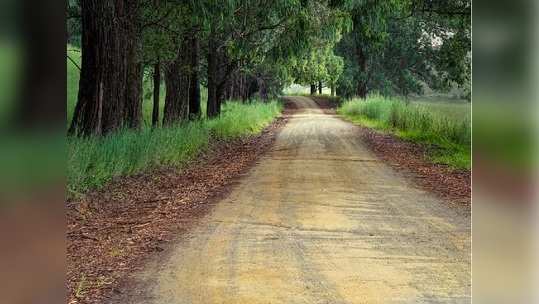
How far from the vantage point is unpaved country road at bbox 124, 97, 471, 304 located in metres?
4.99

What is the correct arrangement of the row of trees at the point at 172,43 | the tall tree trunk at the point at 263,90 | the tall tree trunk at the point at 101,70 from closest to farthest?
the tall tree trunk at the point at 101,70 → the row of trees at the point at 172,43 → the tall tree trunk at the point at 263,90

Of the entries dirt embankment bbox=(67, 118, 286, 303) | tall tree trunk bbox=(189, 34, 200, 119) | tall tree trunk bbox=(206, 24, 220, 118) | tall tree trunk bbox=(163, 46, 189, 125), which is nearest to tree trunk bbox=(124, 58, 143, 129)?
dirt embankment bbox=(67, 118, 286, 303)

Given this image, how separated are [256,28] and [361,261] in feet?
45.8

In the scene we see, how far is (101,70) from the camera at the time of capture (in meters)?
11.8

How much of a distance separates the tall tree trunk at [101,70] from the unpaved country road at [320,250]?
9.60 feet

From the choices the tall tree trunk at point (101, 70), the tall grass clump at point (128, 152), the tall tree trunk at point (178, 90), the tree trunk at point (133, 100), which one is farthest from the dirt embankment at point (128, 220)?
the tall tree trunk at point (178, 90)

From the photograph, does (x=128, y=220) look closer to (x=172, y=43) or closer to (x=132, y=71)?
(x=132, y=71)

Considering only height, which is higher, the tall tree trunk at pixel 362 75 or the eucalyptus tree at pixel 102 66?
the tall tree trunk at pixel 362 75

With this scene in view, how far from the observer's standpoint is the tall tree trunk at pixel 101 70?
37.7 feet

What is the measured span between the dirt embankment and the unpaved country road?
302 mm

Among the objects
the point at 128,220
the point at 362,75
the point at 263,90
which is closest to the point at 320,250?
the point at 128,220

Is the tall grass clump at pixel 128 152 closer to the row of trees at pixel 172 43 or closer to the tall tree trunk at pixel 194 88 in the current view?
the row of trees at pixel 172 43
